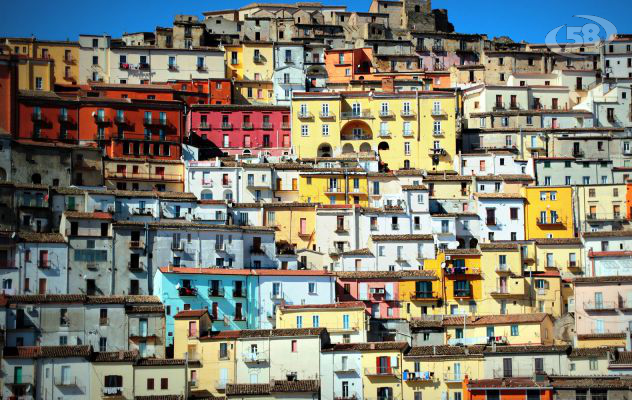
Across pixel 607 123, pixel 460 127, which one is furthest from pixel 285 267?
pixel 607 123

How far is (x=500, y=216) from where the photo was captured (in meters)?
75.1

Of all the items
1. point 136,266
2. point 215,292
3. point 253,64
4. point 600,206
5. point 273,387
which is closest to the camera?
point 273,387

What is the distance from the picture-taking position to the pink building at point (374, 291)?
67.1m

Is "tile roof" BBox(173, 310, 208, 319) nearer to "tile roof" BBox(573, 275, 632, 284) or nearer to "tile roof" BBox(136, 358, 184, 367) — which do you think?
"tile roof" BBox(136, 358, 184, 367)

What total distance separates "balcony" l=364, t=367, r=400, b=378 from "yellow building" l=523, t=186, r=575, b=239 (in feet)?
66.6

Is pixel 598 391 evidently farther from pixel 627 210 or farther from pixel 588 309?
pixel 627 210

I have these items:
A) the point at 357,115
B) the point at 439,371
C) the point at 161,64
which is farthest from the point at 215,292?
the point at 161,64

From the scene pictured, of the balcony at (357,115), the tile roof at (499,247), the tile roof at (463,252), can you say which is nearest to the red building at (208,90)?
the balcony at (357,115)

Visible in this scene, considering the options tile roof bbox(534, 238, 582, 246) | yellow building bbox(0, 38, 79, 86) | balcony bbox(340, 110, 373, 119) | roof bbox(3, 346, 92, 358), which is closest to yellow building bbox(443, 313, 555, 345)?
tile roof bbox(534, 238, 582, 246)

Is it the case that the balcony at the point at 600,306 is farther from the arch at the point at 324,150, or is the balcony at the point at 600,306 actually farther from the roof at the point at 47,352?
the arch at the point at 324,150

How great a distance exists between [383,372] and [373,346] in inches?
59.5

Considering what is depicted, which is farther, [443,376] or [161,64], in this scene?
[161,64]

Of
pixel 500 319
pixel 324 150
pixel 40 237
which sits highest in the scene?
pixel 324 150

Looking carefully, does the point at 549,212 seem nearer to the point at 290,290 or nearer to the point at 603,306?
the point at 603,306
